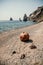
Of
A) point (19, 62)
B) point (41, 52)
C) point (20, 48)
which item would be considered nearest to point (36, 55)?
point (41, 52)

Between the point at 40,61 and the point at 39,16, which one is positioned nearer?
the point at 40,61

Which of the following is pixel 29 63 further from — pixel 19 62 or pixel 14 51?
pixel 14 51

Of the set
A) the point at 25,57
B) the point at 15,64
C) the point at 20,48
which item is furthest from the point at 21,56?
the point at 20,48

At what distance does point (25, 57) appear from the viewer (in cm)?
1509

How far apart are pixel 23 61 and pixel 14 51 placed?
8.78 feet

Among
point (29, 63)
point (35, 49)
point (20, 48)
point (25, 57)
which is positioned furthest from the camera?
point (20, 48)

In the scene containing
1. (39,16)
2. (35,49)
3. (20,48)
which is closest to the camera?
(35,49)

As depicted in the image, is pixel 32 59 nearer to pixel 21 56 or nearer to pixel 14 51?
pixel 21 56

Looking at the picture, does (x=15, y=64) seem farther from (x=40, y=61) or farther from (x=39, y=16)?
(x=39, y=16)

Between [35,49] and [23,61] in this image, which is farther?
[35,49]

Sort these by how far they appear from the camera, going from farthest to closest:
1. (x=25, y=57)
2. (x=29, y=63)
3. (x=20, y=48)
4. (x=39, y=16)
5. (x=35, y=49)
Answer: (x=39, y=16), (x=20, y=48), (x=35, y=49), (x=25, y=57), (x=29, y=63)

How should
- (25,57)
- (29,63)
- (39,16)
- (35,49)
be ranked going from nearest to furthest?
(29,63) → (25,57) → (35,49) → (39,16)

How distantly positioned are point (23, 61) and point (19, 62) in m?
0.37

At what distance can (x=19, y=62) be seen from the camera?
14.3 metres
